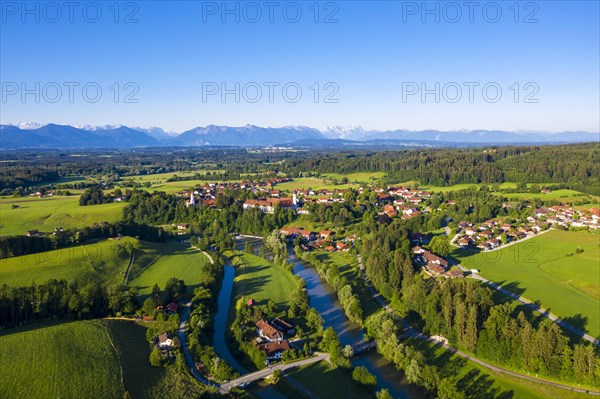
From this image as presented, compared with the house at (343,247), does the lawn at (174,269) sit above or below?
below

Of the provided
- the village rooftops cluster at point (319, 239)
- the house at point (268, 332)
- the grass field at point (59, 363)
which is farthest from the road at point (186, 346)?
the village rooftops cluster at point (319, 239)

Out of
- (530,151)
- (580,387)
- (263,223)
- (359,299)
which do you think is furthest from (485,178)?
(580,387)

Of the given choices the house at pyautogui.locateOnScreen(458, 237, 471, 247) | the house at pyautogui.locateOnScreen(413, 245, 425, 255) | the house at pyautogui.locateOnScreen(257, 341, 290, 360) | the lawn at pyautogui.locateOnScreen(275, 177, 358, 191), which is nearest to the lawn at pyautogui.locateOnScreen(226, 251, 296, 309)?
the house at pyautogui.locateOnScreen(257, 341, 290, 360)

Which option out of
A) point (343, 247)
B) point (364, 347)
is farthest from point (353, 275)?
point (364, 347)

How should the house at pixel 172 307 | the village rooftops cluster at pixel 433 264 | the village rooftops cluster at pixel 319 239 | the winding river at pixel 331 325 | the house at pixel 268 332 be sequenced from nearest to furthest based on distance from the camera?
1. the winding river at pixel 331 325
2. the house at pixel 268 332
3. the house at pixel 172 307
4. the village rooftops cluster at pixel 433 264
5. the village rooftops cluster at pixel 319 239

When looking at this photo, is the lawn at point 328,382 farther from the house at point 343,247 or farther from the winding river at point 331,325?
the house at point 343,247

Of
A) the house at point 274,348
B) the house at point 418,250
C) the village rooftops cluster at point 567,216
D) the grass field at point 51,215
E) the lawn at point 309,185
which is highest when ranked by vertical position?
the lawn at point 309,185

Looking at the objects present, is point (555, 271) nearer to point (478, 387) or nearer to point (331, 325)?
point (478, 387)
